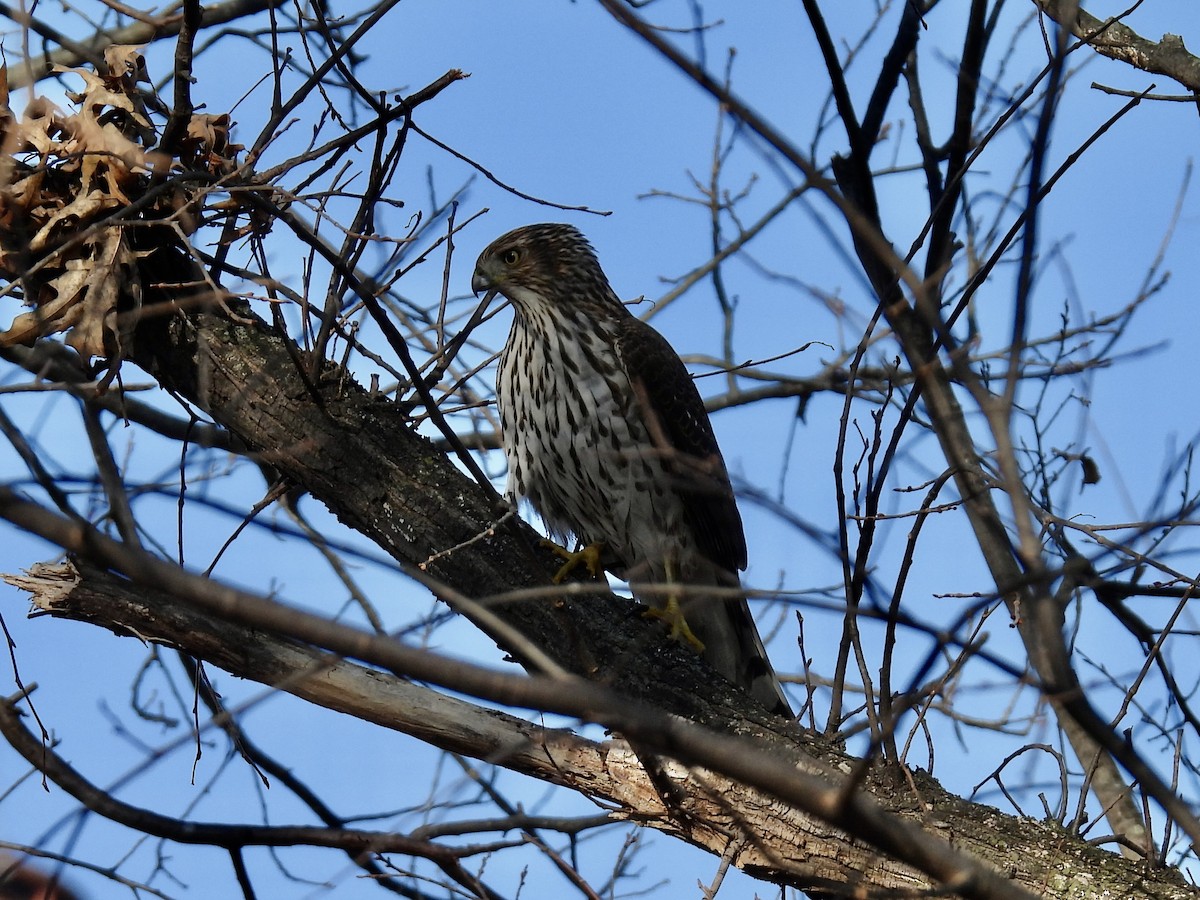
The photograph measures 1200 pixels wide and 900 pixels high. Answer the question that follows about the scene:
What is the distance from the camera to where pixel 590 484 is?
13.9 ft


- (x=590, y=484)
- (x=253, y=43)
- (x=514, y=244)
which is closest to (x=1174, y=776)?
(x=590, y=484)

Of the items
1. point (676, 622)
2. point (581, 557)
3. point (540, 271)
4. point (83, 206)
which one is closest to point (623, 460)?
point (581, 557)

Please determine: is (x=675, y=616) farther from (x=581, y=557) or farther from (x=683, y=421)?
(x=683, y=421)

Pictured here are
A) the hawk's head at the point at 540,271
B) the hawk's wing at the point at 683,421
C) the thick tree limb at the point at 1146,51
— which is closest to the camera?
the thick tree limb at the point at 1146,51

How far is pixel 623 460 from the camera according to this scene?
4195 millimetres

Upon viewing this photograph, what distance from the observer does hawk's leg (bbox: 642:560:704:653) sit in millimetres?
3887

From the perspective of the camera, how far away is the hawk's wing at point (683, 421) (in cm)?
438

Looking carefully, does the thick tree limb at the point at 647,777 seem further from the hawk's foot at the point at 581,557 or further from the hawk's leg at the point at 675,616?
the hawk's foot at the point at 581,557

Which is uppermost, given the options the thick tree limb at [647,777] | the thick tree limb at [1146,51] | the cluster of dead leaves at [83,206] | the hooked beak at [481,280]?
the thick tree limb at [1146,51]

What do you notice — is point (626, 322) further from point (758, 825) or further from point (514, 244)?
point (758, 825)

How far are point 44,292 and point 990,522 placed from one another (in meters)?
2.67

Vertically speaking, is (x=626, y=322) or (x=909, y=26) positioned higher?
(x=909, y=26)

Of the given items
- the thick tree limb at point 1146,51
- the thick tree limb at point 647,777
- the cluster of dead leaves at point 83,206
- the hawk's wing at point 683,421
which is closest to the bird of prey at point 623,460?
the hawk's wing at point 683,421

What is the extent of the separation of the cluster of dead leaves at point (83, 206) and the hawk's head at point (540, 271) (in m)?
1.40
